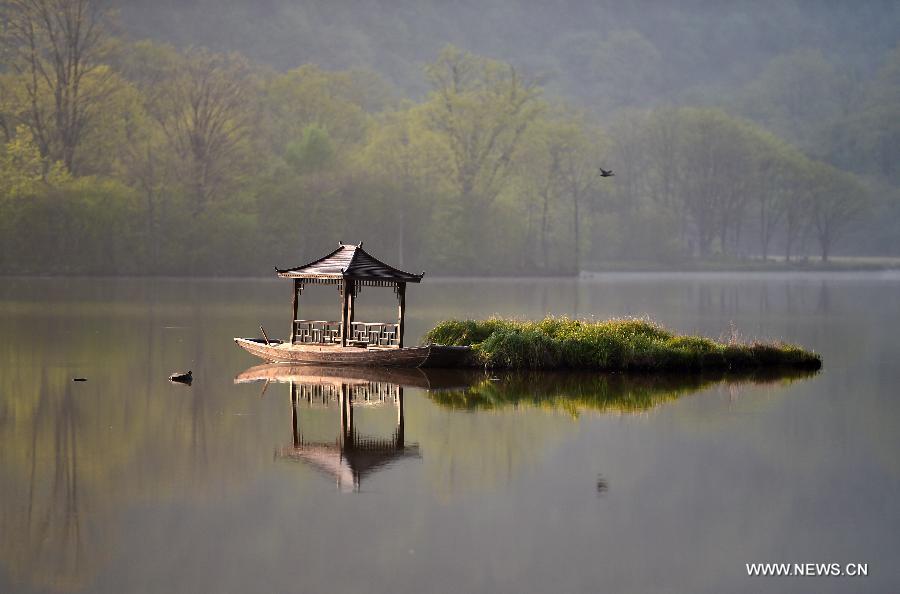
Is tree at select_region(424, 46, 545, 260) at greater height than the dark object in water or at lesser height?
greater

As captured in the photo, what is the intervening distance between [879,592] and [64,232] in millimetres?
89531

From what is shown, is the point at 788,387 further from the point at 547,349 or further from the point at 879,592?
the point at 879,592

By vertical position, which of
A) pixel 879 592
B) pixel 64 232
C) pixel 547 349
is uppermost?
pixel 64 232

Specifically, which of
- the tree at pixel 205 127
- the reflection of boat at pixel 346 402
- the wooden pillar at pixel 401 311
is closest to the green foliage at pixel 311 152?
the tree at pixel 205 127

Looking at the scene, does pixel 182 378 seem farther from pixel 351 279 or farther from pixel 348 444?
pixel 348 444

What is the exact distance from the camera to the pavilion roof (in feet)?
117

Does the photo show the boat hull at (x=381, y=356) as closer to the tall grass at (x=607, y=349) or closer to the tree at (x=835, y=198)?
the tall grass at (x=607, y=349)

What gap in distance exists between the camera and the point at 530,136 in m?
123

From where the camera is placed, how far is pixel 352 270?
35688mm

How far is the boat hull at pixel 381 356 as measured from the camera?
34.8 meters

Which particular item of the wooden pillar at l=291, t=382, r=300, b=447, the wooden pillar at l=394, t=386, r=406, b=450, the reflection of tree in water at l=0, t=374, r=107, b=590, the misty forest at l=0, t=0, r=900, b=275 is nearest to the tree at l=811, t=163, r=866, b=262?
the misty forest at l=0, t=0, r=900, b=275

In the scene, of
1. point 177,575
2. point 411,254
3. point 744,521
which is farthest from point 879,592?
point 411,254

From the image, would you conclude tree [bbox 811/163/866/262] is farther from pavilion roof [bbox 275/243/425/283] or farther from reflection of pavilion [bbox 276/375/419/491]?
reflection of pavilion [bbox 276/375/419/491]

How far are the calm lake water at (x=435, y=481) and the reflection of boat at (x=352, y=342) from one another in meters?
1.56
